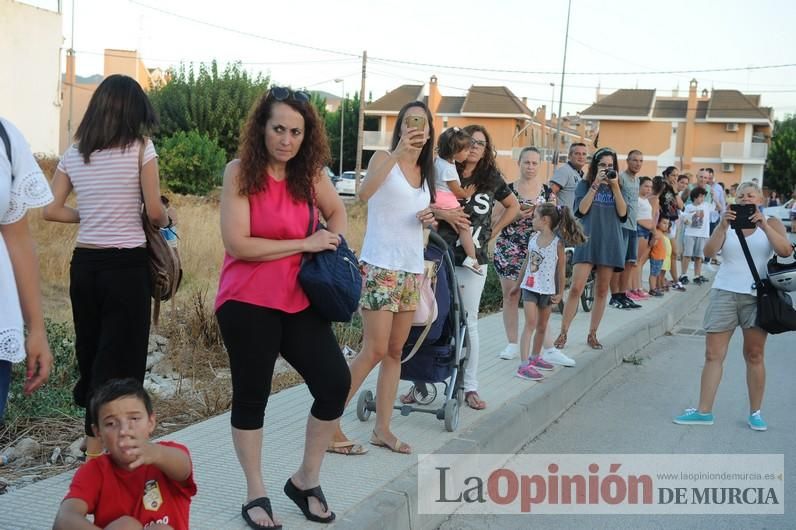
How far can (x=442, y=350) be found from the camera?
19.2 ft

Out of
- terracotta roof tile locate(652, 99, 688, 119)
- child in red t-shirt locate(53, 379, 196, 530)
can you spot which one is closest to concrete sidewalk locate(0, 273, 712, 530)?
child in red t-shirt locate(53, 379, 196, 530)

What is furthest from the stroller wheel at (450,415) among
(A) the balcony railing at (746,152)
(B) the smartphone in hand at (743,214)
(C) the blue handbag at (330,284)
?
(A) the balcony railing at (746,152)

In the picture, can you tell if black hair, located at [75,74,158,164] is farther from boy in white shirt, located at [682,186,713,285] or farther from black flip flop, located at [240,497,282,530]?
boy in white shirt, located at [682,186,713,285]

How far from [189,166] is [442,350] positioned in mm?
23456

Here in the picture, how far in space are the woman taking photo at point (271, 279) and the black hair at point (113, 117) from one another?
2.56 feet

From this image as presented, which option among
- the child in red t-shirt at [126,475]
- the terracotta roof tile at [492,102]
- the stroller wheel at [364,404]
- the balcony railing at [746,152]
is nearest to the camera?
the child in red t-shirt at [126,475]

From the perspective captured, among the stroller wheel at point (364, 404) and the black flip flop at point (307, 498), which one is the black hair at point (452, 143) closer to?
the stroller wheel at point (364, 404)

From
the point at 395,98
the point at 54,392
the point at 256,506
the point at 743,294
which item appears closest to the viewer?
the point at 256,506

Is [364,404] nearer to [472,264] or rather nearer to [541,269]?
[472,264]

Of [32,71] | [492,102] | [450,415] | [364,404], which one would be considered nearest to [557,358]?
[450,415]

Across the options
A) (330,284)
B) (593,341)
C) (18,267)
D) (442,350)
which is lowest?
(593,341)

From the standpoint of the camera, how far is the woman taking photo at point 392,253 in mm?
5047

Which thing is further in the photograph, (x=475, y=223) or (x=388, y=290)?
(x=475, y=223)

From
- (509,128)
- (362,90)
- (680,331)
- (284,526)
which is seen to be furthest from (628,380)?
(509,128)
